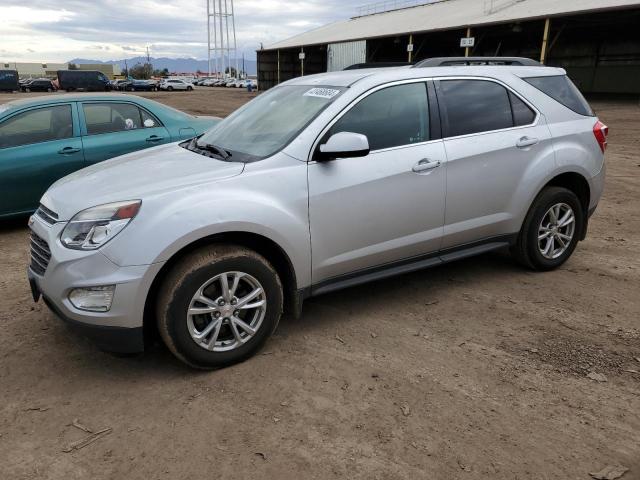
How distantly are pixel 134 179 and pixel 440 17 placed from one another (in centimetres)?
3596

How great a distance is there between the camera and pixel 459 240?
411 centimetres

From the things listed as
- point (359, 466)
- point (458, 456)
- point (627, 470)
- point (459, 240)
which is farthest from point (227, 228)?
point (627, 470)

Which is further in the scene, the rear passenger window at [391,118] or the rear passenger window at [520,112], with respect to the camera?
the rear passenger window at [520,112]

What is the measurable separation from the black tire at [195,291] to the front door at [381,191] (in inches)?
14.9

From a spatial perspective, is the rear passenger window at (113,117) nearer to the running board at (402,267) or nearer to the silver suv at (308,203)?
the silver suv at (308,203)

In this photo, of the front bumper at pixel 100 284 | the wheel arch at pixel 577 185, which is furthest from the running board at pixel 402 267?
the front bumper at pixel 100 284

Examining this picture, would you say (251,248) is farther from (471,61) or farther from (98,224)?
(471,61)

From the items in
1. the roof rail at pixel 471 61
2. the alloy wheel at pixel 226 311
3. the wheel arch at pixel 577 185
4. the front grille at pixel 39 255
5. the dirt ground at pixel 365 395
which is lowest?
the dirt ground at pixel 365 395

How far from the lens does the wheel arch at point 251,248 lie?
3.00m

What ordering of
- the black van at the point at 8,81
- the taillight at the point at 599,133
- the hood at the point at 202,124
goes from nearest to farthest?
the taillight at the point at 599,133
the hood at the point at 202,124
the black van at the point at 8,81

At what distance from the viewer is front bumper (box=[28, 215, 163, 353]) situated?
2.83 m

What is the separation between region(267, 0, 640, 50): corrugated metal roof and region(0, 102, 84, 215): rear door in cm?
2447

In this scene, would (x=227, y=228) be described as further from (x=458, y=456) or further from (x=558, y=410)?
(x=558, y=410)

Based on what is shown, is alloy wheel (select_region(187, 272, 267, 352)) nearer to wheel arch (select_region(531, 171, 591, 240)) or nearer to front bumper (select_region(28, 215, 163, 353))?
front bumper (select_region(28, 215, 163, 353))
